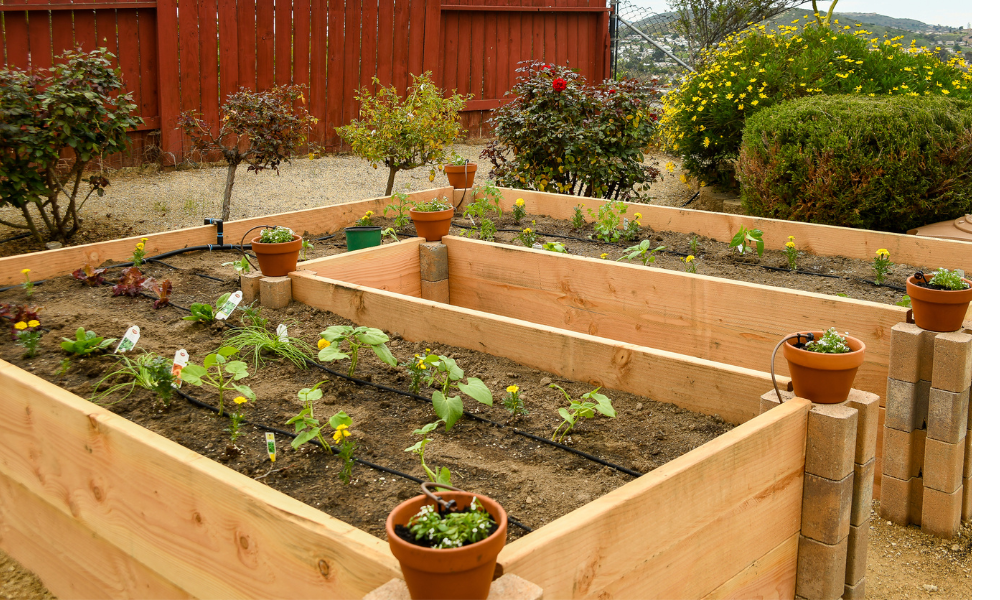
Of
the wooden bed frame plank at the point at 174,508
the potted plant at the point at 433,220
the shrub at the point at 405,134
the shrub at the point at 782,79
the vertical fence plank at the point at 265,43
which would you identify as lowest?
the wooden bed frame plank at the point at 174,508

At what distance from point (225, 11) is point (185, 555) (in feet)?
26.7

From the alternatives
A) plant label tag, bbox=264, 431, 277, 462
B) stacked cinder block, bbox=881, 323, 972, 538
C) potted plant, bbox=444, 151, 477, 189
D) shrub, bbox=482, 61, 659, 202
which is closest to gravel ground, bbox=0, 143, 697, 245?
shrub, bbox=482, 61, 659, 202

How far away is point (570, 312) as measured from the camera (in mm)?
4125

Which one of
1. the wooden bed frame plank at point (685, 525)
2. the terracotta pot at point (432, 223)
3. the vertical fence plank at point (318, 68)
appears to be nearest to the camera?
the wooden bed frame plank at point (685, 525)

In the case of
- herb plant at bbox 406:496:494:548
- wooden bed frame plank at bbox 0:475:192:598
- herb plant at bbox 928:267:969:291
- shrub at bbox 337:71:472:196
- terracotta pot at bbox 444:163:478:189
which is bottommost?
wooden bed frame plank at bbox 0:475:192:598

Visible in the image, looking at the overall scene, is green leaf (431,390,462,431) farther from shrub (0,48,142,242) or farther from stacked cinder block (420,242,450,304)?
shrub (0,48,142,242)

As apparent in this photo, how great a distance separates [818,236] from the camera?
446 cm

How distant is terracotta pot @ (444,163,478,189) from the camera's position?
5.77 m

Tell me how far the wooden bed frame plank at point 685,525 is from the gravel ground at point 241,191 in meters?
5.42

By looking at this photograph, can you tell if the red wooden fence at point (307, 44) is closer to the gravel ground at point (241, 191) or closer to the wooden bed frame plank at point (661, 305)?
the gravel ground at point (241, 191)

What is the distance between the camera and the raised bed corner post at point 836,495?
2191 millimetres

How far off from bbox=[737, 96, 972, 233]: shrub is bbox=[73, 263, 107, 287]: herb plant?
415 centimetres

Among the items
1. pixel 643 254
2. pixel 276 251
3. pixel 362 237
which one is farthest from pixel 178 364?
pixel 643 254

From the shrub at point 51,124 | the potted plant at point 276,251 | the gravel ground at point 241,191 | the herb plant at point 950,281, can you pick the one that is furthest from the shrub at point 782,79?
the shrub at point 51,124
